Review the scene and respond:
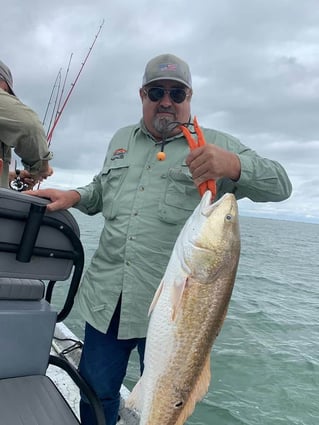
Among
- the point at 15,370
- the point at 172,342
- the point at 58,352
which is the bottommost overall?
the point at 58,352

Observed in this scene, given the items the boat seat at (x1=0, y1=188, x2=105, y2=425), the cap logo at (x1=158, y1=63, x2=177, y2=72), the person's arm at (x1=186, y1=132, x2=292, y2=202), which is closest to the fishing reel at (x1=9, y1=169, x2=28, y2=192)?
the boat seat at (x1=0, y1=188, x2=105, y2=425)

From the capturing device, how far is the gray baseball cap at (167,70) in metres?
2.41

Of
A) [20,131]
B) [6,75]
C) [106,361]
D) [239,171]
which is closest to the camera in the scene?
[239,171]

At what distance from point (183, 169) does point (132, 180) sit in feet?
1.16

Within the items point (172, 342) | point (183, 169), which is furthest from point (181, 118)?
point (172, 342)

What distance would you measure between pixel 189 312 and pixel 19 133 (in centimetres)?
192

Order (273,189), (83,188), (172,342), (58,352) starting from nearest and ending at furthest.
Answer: (172,342)
(273,189)
(83,188)
(58,352)

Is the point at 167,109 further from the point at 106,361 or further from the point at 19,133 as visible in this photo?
the point at 106,361

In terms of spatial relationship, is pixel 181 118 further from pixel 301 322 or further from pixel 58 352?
pixel 301 322

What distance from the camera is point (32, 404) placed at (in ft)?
6.95

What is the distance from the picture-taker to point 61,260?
7.79ft

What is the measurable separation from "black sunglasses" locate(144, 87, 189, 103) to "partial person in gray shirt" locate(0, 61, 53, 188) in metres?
0.97

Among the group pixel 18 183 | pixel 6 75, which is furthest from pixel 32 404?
pixel 6 75

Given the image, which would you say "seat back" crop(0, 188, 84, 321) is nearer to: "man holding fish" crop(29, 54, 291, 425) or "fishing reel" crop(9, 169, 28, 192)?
"man holding fish" crop(29, 54, 291, 425)
